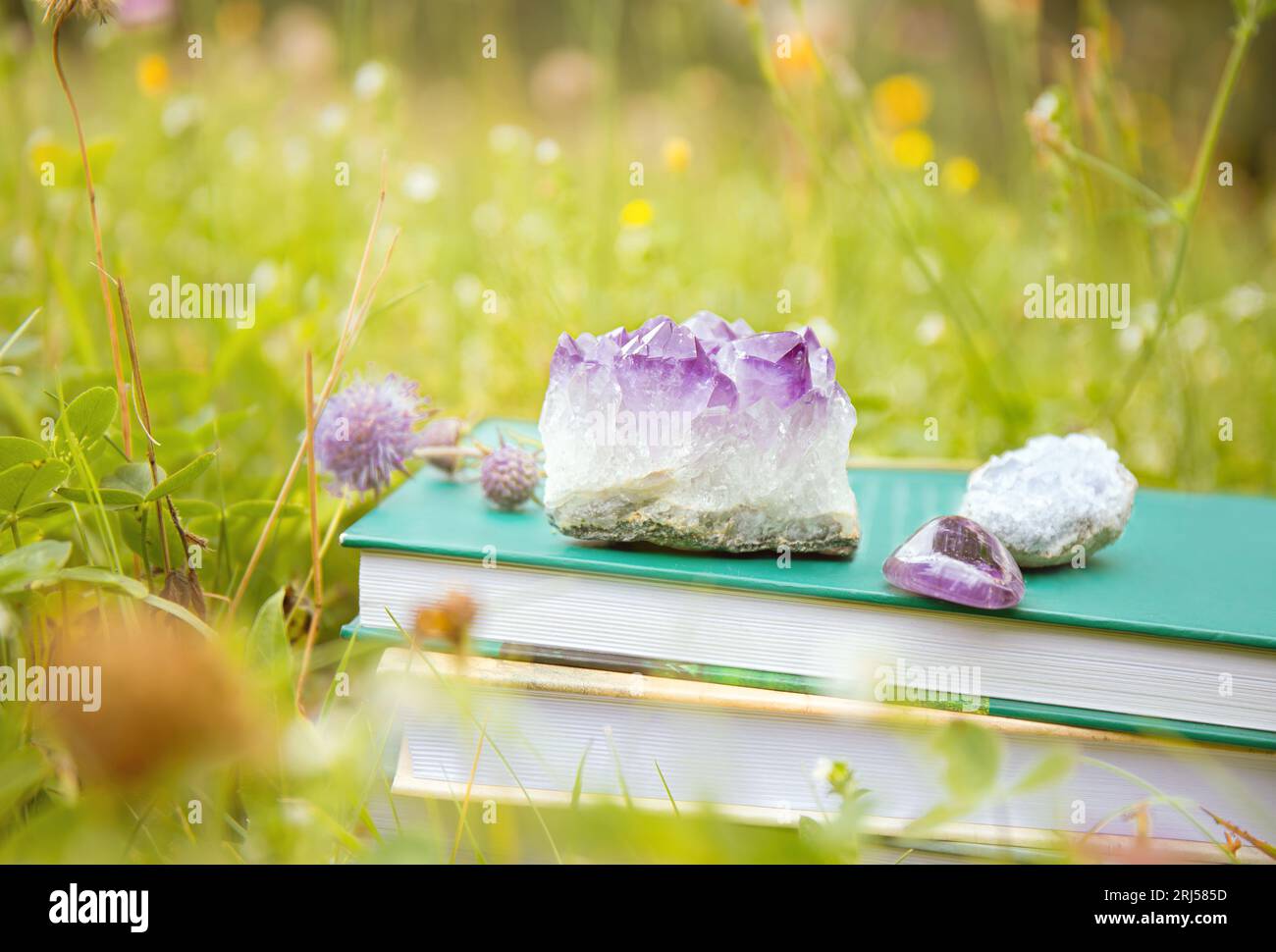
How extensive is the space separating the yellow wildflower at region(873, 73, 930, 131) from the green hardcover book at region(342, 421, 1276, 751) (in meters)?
1.82

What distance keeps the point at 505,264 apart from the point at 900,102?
48.9 inches

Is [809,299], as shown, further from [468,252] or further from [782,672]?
[782,672]

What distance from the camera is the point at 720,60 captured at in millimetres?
4207

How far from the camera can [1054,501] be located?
2.58 feet

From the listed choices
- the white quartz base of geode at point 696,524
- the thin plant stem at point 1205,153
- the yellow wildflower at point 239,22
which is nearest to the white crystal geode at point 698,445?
the white quartz base of geode at point 696,524

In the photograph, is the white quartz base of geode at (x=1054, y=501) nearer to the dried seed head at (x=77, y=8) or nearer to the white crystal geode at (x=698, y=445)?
the white crystal geode at (x=698, y=445)

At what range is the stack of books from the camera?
0.71 metres

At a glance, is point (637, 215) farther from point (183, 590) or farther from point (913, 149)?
point (913, 149)

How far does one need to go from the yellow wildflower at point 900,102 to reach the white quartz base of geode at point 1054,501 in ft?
5.66

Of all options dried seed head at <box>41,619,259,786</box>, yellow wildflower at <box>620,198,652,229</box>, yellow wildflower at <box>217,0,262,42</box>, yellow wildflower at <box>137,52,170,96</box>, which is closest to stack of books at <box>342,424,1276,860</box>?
dried seed head at <box>41,619,259,786</box>

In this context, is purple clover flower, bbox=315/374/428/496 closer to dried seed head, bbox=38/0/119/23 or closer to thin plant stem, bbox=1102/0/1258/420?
dried seed head, bbox=38/0/119/23

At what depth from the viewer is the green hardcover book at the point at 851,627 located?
0.71 meters
